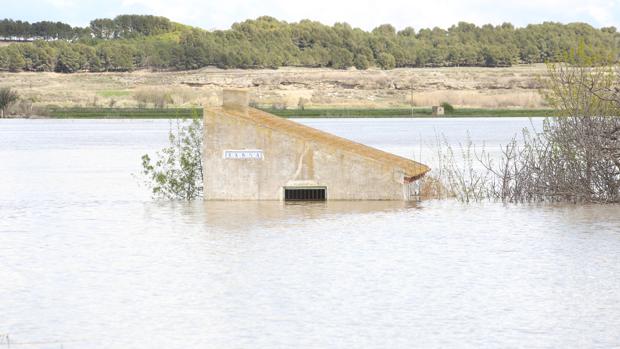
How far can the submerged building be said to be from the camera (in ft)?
69.0

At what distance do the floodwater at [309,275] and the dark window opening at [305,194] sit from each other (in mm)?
455

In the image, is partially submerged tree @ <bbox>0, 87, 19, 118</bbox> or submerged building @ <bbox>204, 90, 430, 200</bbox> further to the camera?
partially submerged tree @ <bbox>0, 87, 19, 118</bbox>

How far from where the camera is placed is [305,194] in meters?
21.6

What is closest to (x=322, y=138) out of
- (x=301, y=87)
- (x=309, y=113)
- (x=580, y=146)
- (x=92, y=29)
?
(x=580, y=146)

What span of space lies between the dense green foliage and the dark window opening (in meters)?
119

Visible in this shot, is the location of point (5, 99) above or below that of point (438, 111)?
above

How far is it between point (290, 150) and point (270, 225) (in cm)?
232

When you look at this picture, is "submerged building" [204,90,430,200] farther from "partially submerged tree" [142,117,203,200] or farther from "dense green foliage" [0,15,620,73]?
"dense green foliage" [0,15,620,73]

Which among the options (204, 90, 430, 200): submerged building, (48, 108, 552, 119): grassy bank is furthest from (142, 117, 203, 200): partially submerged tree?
(48, 108, 552, 119): grassy bank

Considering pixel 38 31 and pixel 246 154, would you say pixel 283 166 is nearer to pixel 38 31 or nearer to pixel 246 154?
pixel 246 154

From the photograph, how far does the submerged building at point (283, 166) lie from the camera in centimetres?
2103

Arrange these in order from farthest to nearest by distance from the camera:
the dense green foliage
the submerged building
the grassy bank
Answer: the dense green foliage → the grassy bank → the submerged building

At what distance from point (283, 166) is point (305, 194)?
30.1 inches

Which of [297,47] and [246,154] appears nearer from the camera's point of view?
[246,154]
